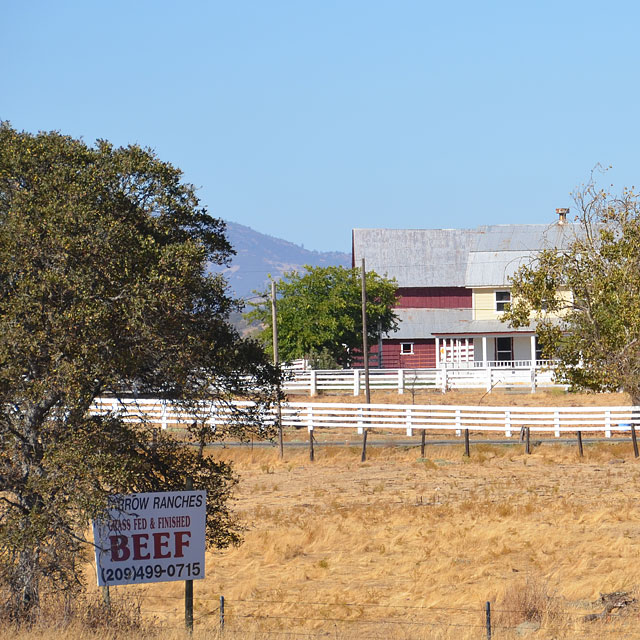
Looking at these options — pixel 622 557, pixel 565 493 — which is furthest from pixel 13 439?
pixel 565 493

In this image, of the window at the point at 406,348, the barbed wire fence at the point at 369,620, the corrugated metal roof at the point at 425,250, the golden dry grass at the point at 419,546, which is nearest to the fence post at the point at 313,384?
the golden dry grass at the point at 419,546

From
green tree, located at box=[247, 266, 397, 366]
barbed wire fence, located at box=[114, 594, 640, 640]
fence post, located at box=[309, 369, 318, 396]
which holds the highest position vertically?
green tree, located at box=[247, 266, 397, 366]

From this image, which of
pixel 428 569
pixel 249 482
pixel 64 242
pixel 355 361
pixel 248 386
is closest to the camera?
pixel 64 242

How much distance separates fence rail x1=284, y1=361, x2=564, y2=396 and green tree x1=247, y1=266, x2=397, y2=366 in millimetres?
7895

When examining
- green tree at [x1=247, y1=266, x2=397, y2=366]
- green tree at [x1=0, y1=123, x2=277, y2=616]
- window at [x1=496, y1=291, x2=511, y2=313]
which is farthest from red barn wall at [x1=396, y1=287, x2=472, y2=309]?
green tree at [x1=0, y1=123, x2=277, y2=616]

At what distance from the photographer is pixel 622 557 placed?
64.6 ft

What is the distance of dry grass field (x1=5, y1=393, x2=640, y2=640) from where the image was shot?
1559 centimetres

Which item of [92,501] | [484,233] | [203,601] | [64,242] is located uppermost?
[484,233]

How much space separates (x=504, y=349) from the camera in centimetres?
6178

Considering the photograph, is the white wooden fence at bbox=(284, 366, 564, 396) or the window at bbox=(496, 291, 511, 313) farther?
the window at bbox=(496, 291, 511, 313)

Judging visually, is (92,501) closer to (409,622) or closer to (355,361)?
(409,622)

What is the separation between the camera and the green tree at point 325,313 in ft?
194

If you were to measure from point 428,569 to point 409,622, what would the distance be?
3.80m

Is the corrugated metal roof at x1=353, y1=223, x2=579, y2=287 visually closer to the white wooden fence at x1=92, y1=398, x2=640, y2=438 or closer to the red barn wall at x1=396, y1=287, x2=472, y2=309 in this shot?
the red barn wall at x1=396, y1=287, x2=472, y2=309
